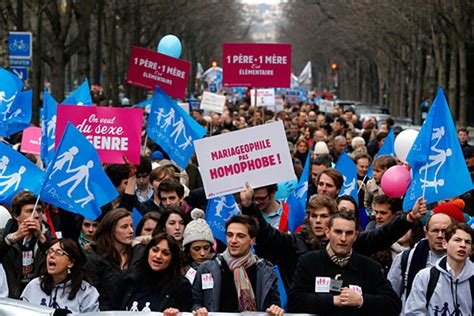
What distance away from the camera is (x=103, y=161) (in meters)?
11.4

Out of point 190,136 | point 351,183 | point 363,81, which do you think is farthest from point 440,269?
point 363,81

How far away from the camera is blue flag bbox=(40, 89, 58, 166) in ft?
37.3

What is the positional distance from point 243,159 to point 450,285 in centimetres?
192

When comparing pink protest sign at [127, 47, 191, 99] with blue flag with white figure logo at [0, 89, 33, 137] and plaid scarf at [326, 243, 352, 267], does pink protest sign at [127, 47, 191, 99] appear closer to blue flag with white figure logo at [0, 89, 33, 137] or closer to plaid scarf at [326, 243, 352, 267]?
blue flag with white figure logo at [0, 89, 33, 137]

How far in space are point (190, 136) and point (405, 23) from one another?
116 feet

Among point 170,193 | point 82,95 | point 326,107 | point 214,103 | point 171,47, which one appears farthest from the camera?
point 326,107

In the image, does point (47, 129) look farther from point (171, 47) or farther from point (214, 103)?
point (214, 103)

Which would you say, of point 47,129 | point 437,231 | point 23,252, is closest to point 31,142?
point 47,129

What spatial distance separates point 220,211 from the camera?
31.5 feet

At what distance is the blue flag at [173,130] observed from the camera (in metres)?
13.2

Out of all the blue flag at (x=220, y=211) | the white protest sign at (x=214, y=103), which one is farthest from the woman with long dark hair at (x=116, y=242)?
the white protest sign at (x=214, y=103)

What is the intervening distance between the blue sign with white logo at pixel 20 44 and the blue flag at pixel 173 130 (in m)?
9.29

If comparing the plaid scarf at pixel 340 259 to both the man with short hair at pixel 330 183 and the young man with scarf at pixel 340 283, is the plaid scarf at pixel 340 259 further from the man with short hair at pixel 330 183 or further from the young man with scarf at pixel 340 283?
the man with short hair at pixel 330 183

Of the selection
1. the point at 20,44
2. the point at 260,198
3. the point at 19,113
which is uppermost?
the point at 20,44
